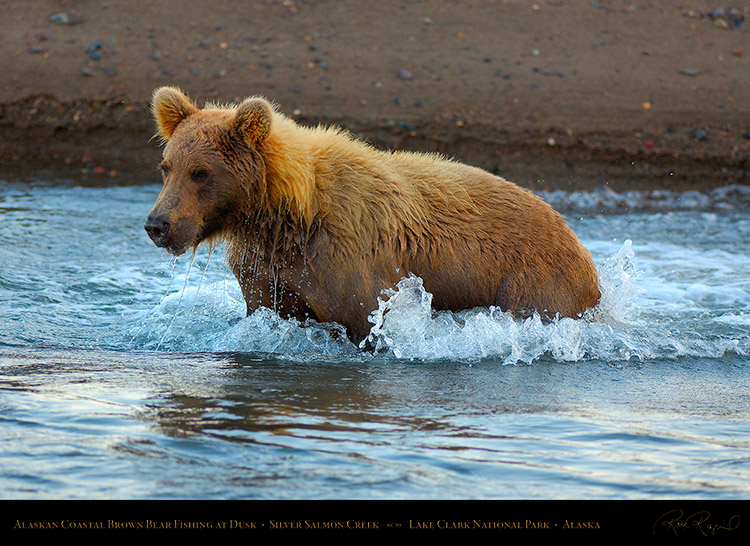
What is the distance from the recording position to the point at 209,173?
5.87 meters

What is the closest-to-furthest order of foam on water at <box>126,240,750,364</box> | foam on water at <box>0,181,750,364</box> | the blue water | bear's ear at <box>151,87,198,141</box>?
the blue water
bear's ear at <box>151,87,198,141</box>
foam on water at <box>126,240,750,364</box>
foam on water at <box>0,181,750,364</box>

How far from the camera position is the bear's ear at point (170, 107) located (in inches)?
240

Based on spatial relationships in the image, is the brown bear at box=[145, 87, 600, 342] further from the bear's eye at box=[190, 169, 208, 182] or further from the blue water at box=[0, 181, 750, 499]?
the blue water at box=[0, 181, 750, 499]

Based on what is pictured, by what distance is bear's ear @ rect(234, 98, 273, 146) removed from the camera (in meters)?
5.87

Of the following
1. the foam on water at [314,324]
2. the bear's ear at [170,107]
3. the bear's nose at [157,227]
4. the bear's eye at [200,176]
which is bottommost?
the foam on water at [314,324]

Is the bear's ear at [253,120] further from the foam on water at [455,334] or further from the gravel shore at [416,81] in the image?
the gravel shore at [416,81]

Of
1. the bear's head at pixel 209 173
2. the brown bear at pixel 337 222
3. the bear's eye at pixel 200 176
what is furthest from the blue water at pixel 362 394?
the bear's eye at pixel 200 176

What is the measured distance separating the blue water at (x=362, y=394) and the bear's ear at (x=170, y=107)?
1.08 m

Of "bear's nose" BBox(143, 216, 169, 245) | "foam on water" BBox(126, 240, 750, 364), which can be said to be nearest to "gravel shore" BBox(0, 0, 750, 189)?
"foam on water" BBox(126, 240, 750, 364)

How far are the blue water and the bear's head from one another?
0.60 meters

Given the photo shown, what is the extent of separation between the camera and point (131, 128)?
14.9 metres

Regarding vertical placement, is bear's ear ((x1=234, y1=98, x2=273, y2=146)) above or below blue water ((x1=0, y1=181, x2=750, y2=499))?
above

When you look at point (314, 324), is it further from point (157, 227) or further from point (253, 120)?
point (253, 120)
